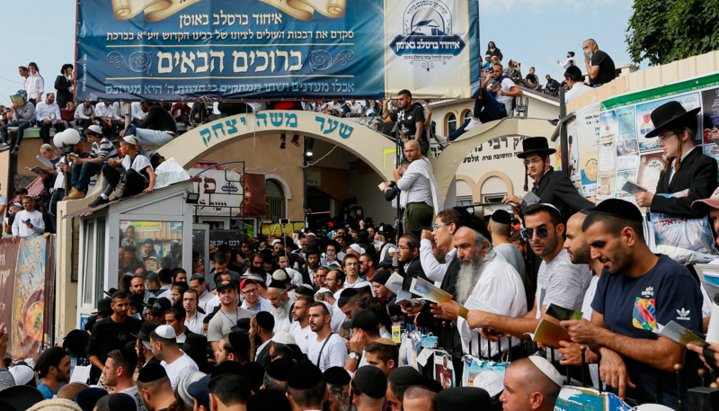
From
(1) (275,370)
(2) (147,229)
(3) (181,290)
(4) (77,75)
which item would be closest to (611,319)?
(1) (275,370)

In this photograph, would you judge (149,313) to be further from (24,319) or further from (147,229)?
(24,319)

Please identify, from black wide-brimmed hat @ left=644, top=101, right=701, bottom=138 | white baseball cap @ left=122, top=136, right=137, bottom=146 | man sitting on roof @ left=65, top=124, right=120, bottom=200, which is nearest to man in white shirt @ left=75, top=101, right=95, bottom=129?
man sitting on roof @ left=65, top=124, right=120, bottom=200

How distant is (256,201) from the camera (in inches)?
947

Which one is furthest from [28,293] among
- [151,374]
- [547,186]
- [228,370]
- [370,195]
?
[370,195]

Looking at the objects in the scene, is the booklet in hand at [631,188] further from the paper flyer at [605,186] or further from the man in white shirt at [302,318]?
the man in white shirt at [302,318]

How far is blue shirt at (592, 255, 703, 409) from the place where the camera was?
306cm

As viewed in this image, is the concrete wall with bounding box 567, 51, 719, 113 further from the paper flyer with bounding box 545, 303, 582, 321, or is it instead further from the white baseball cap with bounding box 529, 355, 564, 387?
the white baseball cap with bounding box 529, 355, 564, 387

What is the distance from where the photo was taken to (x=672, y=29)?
14086 mm

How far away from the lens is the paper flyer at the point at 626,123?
18.5ft

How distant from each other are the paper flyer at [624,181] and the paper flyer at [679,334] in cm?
306

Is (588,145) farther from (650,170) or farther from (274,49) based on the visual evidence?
(274,49)

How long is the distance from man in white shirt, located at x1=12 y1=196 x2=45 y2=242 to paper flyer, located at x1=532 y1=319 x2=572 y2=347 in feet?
45.2

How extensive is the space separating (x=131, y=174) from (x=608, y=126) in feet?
27.2

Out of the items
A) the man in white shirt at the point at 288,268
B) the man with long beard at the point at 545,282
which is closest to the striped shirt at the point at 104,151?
the man in white shirt at the point at 288,268
